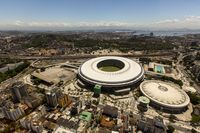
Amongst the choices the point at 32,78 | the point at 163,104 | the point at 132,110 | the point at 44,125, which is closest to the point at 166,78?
the point at 163,104

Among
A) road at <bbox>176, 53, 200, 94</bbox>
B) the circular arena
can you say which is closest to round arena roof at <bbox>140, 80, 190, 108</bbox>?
the circular arena

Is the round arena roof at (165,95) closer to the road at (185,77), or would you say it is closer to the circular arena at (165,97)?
the circular arena at (165,97)

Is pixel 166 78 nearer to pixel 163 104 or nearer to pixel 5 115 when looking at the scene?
pixel 163 104

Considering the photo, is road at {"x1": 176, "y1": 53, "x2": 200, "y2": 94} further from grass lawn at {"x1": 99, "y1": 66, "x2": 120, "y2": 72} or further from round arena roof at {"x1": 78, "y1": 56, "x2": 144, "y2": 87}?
grass lawn at {"x1": 99, "y1": 66, "x2": 120, "y2": 72}

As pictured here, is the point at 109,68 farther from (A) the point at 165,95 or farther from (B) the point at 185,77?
(B) the point at 185,77

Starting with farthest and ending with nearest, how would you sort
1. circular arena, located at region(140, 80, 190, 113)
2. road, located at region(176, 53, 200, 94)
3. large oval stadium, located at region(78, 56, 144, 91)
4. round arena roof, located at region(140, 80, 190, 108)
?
road, located at region(176, 53, 200, 94) → large oval stadium, located at region(78, 56, 144, 91) → round arena roof, located at region(140, 80, 190, 108) → circular arena, located at region(140, 80, 190, 113)

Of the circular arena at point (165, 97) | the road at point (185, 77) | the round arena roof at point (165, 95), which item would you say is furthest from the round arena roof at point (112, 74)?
the road at point (185, 77)

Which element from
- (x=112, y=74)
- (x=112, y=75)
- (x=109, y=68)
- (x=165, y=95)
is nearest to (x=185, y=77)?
(x=165, y=95)

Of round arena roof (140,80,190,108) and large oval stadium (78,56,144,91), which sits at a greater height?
large oval stadium (78,56,144,91)
